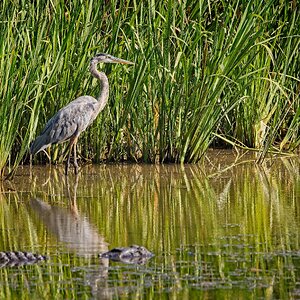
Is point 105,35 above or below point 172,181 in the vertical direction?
above

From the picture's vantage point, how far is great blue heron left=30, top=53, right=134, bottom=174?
10.5 metres

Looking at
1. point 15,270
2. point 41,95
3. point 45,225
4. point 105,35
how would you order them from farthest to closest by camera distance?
point 105,35
point 41,95
point 45,225
point 15,270

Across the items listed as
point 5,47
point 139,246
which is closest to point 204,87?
point 5,47

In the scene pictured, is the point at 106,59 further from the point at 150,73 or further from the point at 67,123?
the point at 67,123

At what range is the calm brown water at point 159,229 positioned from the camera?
216 inches

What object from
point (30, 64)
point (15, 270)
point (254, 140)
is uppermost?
point (30, 64)

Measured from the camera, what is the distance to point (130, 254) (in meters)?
6.10

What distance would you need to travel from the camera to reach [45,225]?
746 cm

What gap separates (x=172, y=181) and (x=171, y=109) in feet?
3.70

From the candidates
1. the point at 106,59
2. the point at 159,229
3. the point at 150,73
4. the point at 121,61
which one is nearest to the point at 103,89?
the point at 106,59

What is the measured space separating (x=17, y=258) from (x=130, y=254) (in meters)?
0.66

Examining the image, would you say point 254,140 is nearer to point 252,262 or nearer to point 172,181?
point 172,181

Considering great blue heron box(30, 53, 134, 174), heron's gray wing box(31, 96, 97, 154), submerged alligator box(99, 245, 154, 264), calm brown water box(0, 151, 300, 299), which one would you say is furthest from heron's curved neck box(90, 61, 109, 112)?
submerged alligator box(99, 245, 154, 264)

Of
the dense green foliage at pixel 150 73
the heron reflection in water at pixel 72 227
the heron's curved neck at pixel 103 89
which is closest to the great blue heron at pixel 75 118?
the heron's curved neck at pixel 103 89
